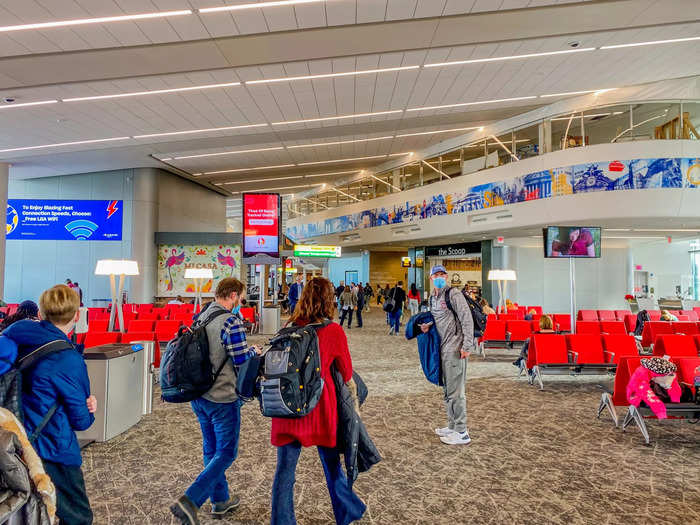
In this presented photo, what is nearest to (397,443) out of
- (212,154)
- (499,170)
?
(499,170)

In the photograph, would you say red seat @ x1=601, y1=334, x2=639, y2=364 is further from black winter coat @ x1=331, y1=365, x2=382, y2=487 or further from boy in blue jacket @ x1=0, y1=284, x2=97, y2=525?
boy in blue jacket @ x1=0, y1=284, x2=97, y2=525

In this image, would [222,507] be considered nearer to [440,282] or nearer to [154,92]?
[440,282]

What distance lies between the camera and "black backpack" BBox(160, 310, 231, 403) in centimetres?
258

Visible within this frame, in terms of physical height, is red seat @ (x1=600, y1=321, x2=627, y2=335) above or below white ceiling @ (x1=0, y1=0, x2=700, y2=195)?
below

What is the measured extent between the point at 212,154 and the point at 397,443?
13169mm

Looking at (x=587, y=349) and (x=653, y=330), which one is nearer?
(x=587, y=349)

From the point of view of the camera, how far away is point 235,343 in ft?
8.62

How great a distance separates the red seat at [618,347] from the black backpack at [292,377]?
6163 mm

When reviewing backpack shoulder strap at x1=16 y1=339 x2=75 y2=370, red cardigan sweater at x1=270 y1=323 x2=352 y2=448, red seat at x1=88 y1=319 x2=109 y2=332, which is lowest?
red seat at x1=88 y1=319 x2=109 y2=332

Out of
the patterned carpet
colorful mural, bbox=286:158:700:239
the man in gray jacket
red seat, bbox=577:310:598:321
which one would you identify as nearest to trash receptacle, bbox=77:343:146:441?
the patterned carpet

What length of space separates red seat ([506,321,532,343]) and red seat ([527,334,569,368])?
218cm

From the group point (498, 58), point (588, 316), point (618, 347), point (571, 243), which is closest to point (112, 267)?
point (498, 58)

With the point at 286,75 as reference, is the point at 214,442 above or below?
below

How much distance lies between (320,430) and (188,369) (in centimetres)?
86
